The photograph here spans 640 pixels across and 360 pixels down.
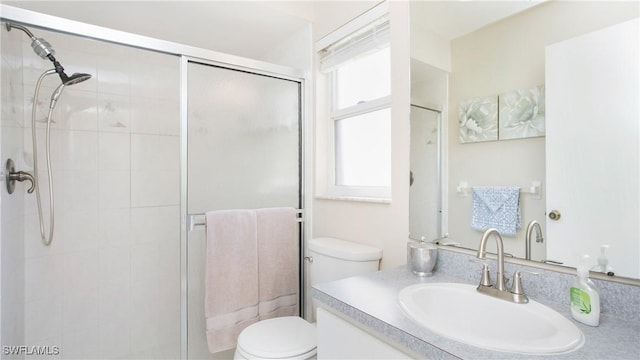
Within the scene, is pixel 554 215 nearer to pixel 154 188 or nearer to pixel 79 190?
pixel 154 188

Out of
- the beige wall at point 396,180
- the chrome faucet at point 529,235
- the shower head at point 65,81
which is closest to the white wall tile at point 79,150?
the shower head at point 65,81

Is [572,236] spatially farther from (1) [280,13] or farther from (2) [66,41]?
(2) [66,41]

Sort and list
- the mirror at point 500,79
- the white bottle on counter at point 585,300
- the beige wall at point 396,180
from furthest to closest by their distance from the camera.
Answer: the beige wall at point 396,180, the mirror at point 500,79, the white bottle on counter at point 585,300

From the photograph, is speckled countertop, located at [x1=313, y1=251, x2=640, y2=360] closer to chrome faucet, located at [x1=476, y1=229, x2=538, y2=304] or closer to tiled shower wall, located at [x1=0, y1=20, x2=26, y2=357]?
chrome faucet, located at [x1=476, y1=229, x2=538, y2=304]

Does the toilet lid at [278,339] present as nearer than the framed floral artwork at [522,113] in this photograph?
No

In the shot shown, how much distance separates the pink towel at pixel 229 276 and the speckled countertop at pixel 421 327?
0.73 metres

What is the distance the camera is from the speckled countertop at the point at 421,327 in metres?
0.62

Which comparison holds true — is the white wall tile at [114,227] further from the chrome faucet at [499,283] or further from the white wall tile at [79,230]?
the chrome faucet at [499,283]

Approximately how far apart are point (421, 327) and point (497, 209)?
53 centimetres

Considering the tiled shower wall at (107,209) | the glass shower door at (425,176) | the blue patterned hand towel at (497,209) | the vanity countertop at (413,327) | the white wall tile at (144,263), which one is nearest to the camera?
the vanity countertop at (413,327)

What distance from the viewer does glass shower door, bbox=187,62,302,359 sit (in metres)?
1.59

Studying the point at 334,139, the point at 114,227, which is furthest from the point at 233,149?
the point at 114,227

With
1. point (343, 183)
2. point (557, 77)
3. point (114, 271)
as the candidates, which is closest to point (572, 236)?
point (557, 77)

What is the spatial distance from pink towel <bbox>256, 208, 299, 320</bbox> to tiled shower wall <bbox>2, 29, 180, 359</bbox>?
0.87 metres
